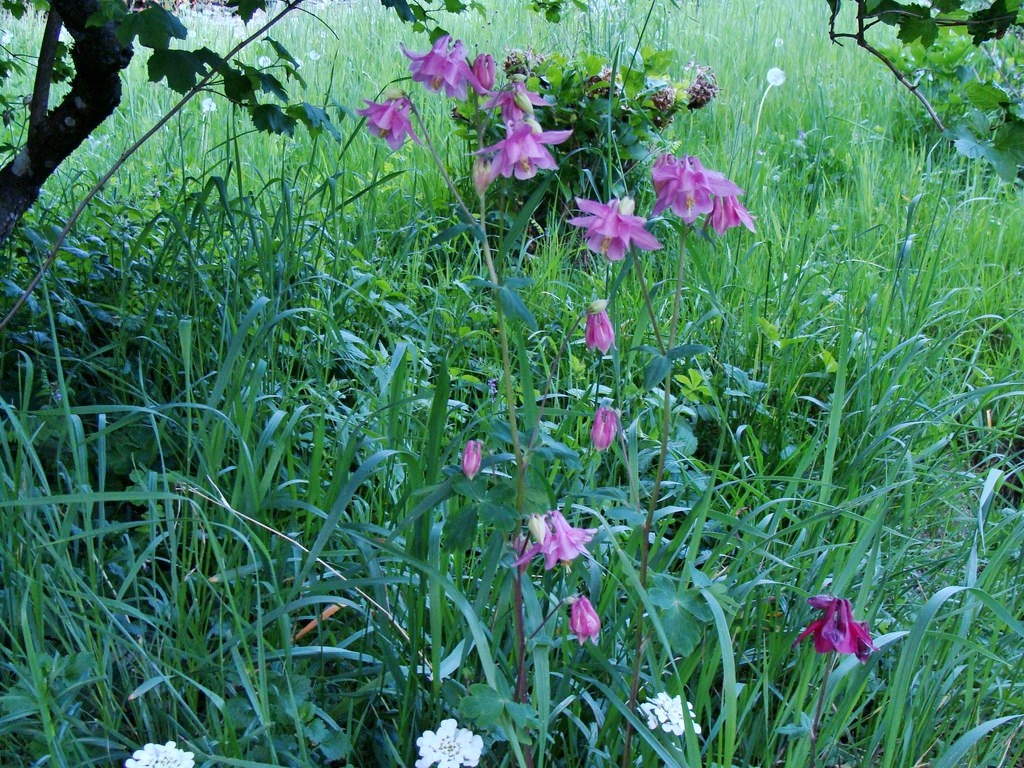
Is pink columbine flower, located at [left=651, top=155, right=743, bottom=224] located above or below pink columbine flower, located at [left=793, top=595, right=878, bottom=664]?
above

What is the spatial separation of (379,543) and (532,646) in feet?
0.84

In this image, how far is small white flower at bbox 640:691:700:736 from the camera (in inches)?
46.4

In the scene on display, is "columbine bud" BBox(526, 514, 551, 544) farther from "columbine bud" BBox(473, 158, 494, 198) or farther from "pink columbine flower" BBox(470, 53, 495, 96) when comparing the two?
"pink columbine flower" BBox(470, 53, 495, 96)

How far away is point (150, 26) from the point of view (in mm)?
1526

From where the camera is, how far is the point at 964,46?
13.4ft

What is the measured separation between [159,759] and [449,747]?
1.16 feet

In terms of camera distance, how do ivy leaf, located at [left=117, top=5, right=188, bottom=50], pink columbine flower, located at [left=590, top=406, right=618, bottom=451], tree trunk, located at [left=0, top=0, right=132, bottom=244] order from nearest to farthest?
pink columbine flower, located at [left=590, top=406, right=618, bottom=451] → ivy leaf, located at [left=117, top=5, right=188, bottom=50] → tree trunk, located at [left=0, top=0, right=132, bottom=244]

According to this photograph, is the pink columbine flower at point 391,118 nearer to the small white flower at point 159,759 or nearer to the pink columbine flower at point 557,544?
the pink columbine flower at point 557,544

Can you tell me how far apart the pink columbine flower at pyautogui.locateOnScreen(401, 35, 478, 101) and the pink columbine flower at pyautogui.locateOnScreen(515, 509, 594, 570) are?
0.53m

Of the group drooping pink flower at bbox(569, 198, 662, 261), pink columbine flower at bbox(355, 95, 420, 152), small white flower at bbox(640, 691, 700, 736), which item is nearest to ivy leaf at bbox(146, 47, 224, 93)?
pink columbine flower at bbox(355, 95, 420, 152)

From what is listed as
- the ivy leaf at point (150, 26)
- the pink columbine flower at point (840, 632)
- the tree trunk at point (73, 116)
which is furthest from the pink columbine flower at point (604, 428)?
the tree trunk at point (73, 116)

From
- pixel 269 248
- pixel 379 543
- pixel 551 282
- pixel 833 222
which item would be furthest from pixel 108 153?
pixel 379 543

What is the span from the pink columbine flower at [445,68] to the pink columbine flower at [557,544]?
53 cm

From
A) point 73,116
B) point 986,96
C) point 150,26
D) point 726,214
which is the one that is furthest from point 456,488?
point 73,116
